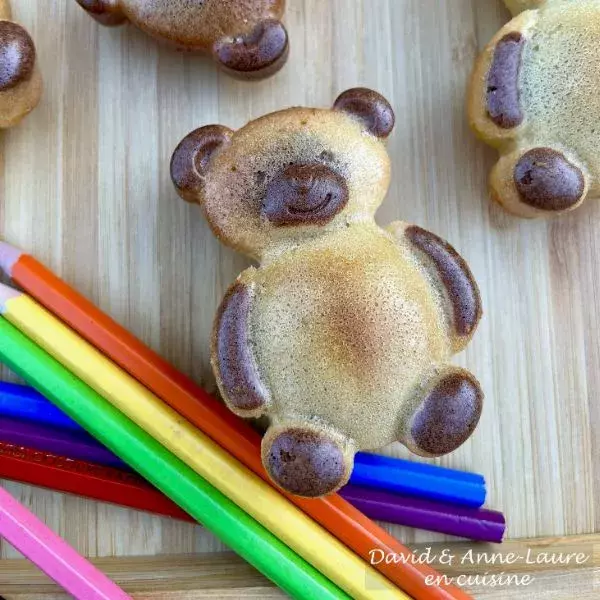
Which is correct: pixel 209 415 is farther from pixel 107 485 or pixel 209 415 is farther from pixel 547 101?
pixel 547 101

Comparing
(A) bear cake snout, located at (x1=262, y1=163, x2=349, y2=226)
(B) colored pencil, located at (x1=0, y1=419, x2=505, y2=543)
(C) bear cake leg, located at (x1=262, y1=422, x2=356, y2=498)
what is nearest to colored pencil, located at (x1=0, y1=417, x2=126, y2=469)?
(B) colored pencil, located at (x1=0, y1=419, x2=505, y2=543)

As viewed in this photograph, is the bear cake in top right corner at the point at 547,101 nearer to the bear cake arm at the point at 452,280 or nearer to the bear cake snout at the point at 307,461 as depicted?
the bear cake arm at the point at 452,280

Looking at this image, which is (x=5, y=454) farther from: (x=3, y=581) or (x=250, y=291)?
(x=250, y=291)

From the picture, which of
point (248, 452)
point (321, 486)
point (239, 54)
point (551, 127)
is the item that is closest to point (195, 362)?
point (248, 452)

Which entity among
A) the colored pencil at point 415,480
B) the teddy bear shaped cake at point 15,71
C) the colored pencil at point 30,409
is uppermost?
the teddy bear shaped cake at point 15,71

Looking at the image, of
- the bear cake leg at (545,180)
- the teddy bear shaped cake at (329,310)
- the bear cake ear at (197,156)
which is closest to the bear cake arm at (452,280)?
the teddy bear shaped cake at (329,310)

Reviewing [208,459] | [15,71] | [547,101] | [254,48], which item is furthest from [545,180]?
[15,71]
